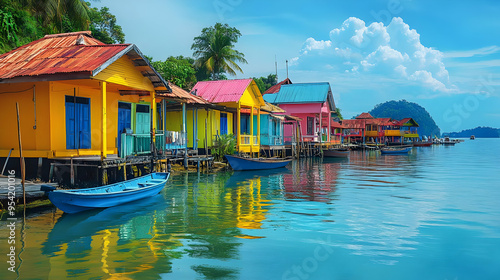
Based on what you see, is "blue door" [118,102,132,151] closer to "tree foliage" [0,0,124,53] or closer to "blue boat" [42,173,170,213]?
"blue boat" [42,173,170,213]

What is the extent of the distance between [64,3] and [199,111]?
1038 cm


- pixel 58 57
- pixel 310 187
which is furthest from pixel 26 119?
pixel 310 187

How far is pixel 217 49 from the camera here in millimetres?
39031

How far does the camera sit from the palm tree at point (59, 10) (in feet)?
72.9

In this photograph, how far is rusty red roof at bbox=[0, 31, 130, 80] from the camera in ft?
40.1

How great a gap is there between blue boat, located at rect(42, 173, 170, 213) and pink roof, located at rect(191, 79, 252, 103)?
10.6 metres

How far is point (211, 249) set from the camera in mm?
7957

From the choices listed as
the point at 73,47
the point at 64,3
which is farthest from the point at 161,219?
the point at 64,3

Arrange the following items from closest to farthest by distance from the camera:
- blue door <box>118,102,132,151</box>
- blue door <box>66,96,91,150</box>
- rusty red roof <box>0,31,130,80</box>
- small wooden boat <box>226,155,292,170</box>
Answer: rusty red roof <box>0,31,130,80</box>, blue door <box>66,96,91,150</box>, blue door <box>118,102,132,151</box>, small wooden boat <box>226,155,292,170</box>

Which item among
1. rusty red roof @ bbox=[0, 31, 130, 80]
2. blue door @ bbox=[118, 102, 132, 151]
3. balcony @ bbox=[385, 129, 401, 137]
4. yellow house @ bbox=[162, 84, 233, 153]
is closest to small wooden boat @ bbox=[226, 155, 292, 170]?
yellow house @ bbox=[162, 84, 233, 153]

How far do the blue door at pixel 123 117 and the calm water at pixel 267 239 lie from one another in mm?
3585

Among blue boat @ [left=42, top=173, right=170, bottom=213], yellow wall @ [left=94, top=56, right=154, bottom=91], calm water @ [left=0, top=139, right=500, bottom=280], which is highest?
yellow wall @ [left=94, top=56, right=154, bottom=91]

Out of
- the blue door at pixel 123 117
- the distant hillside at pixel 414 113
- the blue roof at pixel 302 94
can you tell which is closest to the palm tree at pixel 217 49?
the blue roof at pixel 302 94

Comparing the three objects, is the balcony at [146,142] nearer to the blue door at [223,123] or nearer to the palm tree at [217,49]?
the blue door at [223,123]
